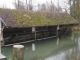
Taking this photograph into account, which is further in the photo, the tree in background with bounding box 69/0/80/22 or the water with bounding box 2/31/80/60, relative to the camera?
the tree in background with bounding box 69/0/80/22

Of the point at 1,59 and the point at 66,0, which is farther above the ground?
the point at 66,0

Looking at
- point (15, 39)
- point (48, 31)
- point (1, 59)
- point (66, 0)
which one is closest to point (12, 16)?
point (15, 39)

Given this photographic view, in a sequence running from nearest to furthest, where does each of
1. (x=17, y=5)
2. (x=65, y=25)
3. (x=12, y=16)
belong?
(x=12, y=16) → (x=65, y=25) → (x=17, y=5)

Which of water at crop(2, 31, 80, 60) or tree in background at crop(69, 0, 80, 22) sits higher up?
tree in background at crop(69, 0, 80, 22)

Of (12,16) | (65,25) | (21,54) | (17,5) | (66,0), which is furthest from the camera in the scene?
(17,5)

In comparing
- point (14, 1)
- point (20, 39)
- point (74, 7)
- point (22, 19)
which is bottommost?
point (20, 39)

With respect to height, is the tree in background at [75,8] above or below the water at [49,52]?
above

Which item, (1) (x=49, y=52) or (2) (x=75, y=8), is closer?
(1) (x=49, y=52)

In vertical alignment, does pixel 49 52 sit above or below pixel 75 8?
below

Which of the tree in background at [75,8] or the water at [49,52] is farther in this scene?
the tree in background at [75,8]

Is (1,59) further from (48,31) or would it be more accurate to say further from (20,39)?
(48,31)

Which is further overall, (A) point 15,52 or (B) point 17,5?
(B) point 17,5

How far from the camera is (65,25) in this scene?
16594 mm

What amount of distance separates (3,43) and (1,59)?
703 centimetres
